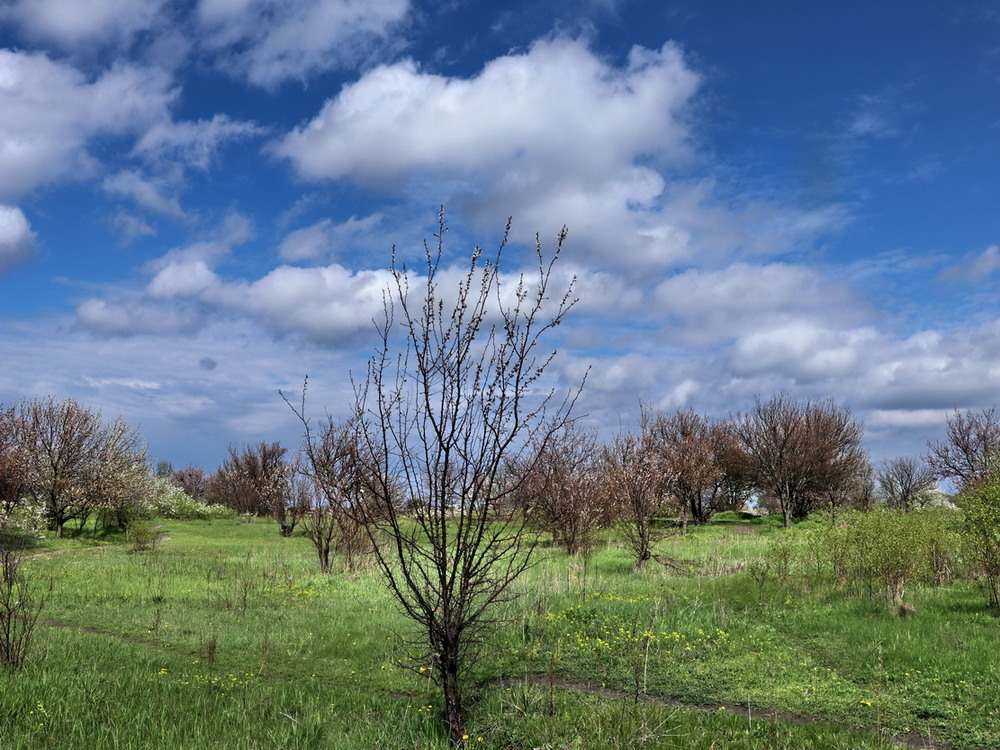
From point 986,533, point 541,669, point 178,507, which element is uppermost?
point 986,533

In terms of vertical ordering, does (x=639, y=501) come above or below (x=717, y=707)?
above

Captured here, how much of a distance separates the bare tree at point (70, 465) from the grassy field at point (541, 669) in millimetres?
20542

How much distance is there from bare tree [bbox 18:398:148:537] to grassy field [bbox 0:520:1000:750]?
20.5m

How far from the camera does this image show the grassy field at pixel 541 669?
6.72 meters

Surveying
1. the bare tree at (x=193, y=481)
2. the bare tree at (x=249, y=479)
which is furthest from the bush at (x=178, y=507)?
the bare tree at (x=193, y=481)

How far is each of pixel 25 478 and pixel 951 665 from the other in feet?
133

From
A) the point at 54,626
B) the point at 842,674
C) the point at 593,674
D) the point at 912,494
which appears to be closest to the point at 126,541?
the point at 54,626

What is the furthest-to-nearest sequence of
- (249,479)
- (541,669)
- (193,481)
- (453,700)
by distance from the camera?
(193,481)
(249,479)
(541,669)
(453,700)

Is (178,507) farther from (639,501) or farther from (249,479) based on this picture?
(639,501)

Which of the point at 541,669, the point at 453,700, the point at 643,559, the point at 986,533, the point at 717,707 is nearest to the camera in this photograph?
the point at 453,700

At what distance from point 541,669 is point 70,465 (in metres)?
36.5

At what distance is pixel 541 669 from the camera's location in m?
10.0

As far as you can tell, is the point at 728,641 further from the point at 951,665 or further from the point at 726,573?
the point at 726,573

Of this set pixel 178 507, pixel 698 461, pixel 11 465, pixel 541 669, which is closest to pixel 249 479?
pixel 178 507
